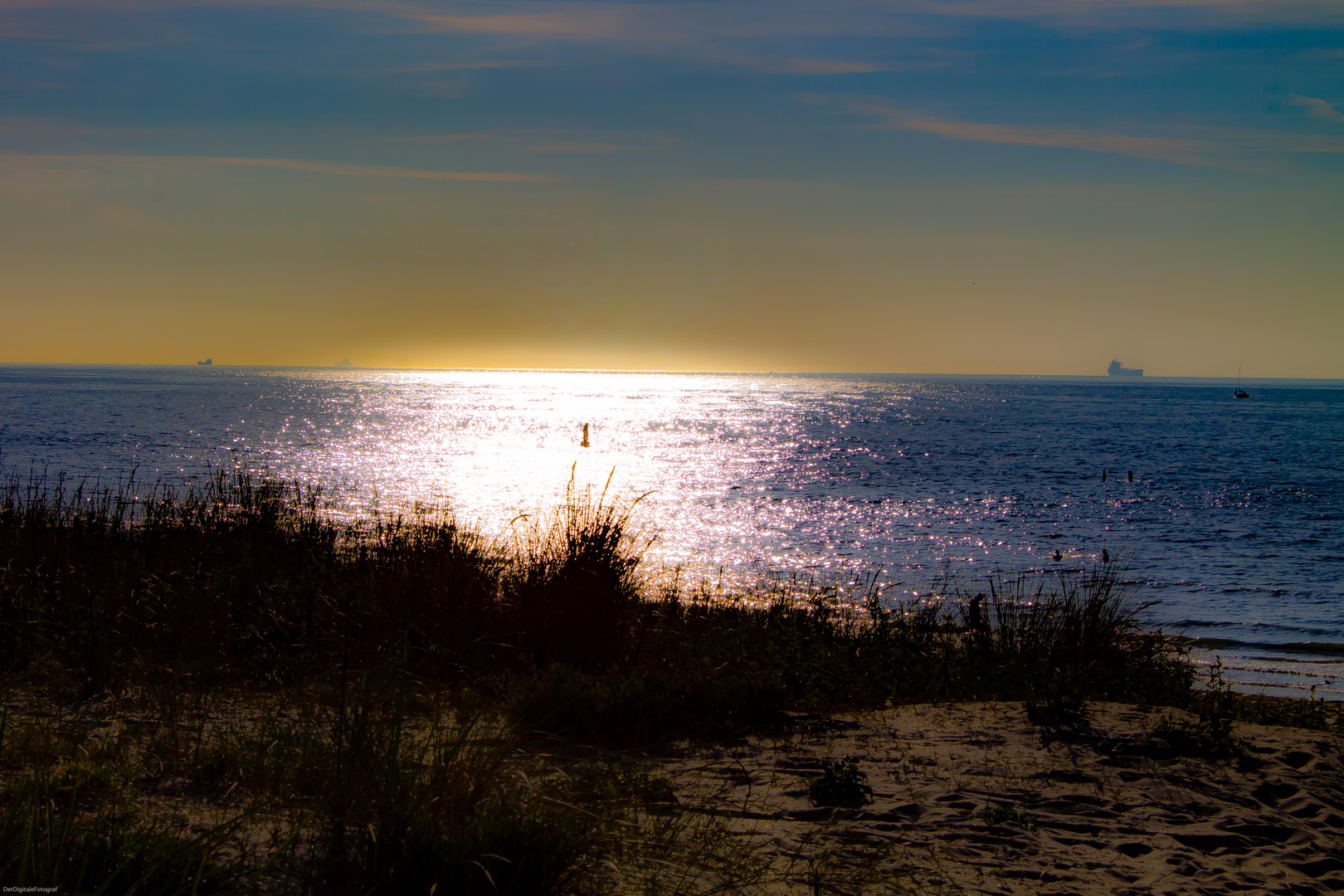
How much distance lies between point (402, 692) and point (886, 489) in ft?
124

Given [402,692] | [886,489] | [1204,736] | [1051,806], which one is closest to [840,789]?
[1051,806]

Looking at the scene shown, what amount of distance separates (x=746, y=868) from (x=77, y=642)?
19.2 ft

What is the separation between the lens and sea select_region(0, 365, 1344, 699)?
64.5 feet

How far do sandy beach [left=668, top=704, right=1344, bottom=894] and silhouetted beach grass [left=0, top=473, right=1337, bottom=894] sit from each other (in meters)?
0.56

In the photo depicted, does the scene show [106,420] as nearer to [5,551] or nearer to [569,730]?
[5,551]

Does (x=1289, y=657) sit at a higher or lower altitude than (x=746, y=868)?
lower

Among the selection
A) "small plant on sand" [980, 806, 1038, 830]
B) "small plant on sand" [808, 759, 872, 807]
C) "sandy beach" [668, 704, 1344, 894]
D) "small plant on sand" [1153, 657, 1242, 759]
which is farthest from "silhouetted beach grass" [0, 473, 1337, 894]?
"small plant on sand" [980, 806, 1038, 830]

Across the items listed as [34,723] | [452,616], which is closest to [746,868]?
[34,723]

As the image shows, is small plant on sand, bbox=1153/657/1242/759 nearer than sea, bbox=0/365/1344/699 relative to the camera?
Yes

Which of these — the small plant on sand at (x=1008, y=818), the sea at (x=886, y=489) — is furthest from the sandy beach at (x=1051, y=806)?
the sea at (x=886, y=489)

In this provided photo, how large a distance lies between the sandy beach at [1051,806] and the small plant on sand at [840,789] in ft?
0.33

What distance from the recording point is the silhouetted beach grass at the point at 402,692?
3.63m

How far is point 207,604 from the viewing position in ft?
26.3

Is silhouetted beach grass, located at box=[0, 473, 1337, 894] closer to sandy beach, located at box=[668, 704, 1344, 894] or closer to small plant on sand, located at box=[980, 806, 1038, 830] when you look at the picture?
sandy beach, located at box=[668, 704, 1344, 894]
